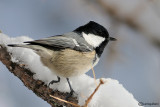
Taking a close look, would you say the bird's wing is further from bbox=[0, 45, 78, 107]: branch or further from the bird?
bbox=[0, 45, 78, 107]: branch

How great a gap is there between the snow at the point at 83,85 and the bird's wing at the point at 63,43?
13 cm

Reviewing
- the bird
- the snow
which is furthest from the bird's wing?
the snow

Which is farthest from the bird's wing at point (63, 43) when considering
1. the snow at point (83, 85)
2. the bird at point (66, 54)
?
the snow at point (83, 85)

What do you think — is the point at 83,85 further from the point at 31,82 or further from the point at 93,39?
the point at 93,39

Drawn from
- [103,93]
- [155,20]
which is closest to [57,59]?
[103,93]

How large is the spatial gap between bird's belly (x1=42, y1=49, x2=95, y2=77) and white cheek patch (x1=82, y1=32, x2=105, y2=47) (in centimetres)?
20

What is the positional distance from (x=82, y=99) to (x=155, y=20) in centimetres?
89

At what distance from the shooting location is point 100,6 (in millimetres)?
1617

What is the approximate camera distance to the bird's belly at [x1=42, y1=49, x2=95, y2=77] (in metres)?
1.67

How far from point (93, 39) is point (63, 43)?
0.32 meters

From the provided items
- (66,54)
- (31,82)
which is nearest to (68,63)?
(66,54)

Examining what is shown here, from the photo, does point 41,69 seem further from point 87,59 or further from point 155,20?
point 155,20

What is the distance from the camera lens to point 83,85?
4.67ft

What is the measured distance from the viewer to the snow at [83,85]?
3.99 feet
